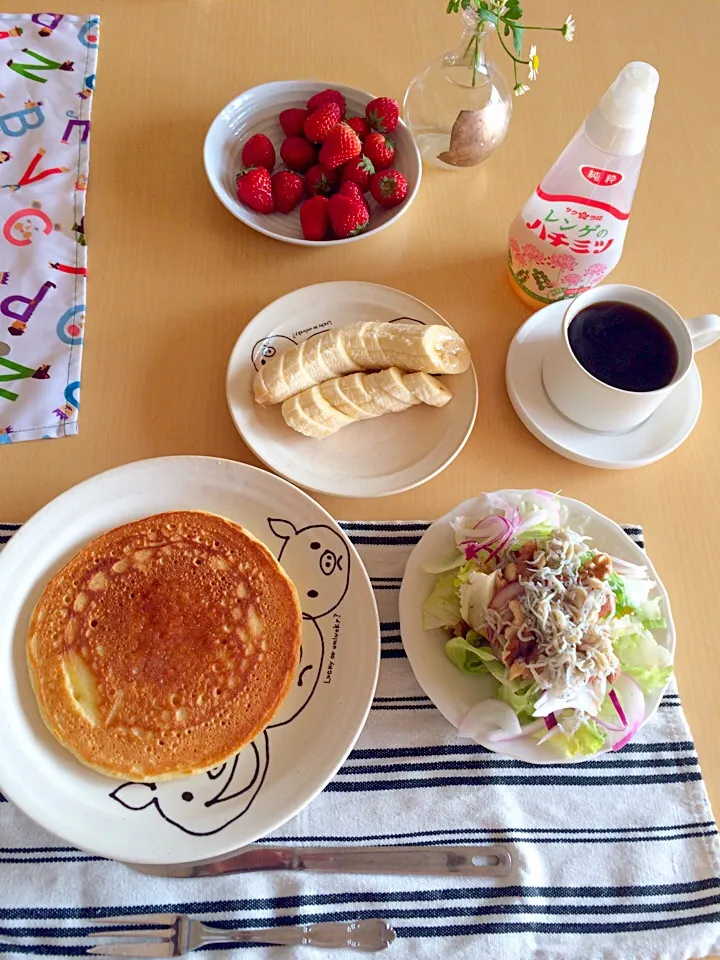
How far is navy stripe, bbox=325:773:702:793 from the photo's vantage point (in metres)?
0.85

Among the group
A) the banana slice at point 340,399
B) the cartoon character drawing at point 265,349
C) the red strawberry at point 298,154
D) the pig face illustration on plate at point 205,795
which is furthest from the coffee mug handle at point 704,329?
the pig face illustration on plate at point 205,795

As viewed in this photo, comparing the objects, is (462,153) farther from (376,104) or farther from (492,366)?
(492,366)

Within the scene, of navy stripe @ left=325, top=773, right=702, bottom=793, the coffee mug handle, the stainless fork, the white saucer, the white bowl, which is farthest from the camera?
the white bowl

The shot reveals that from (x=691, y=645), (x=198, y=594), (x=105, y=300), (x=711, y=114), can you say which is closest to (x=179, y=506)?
(x=198, y=594)

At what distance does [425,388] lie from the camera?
1.03 m

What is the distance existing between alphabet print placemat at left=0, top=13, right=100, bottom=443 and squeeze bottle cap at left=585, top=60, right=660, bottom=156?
0.82 m

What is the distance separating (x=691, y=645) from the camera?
988 mm

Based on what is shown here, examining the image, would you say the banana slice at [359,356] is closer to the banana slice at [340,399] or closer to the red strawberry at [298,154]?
the banana slice at [340,399]

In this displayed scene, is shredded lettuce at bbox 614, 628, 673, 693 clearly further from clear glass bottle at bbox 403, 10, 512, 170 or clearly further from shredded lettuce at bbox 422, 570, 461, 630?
clear glass bottle at bbox 403, 10, 512, 170

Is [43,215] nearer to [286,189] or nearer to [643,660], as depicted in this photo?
[286,189]

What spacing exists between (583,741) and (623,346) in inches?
21.2

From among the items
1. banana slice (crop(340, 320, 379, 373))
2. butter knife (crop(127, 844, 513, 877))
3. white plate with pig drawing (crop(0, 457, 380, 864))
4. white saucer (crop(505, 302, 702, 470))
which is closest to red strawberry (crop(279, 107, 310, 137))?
banana slice (crop(340, 320, 379, 373))

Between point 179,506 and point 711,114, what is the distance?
136cm

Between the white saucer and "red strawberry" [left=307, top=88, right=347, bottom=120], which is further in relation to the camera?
"red strawberry" [left=307, top=88, right=347, bottom=120]
